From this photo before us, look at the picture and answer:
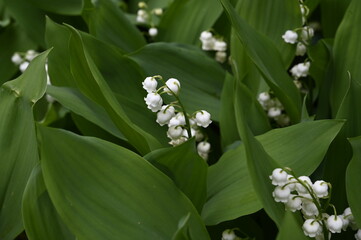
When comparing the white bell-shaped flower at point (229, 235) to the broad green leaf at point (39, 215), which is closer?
the broad green leaf at point (39, 215)

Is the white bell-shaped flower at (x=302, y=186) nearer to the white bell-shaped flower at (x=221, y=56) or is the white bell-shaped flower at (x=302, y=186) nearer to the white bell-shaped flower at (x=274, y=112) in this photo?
the white bell-shaped flower at (x=274, y=112)

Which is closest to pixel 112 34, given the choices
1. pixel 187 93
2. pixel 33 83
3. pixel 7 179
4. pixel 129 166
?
pixel 187 93

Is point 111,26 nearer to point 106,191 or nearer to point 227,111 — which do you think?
point 227,111

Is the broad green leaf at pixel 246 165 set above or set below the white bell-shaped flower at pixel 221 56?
above

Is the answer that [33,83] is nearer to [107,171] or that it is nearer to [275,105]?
[107,171]

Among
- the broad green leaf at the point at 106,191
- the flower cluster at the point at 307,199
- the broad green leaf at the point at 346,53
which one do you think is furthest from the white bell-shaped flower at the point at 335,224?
the broad green leaf at the point at 346,53

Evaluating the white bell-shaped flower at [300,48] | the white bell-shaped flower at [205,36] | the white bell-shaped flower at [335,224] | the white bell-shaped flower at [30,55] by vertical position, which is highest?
the white bell-shaped flower at [335,224]
